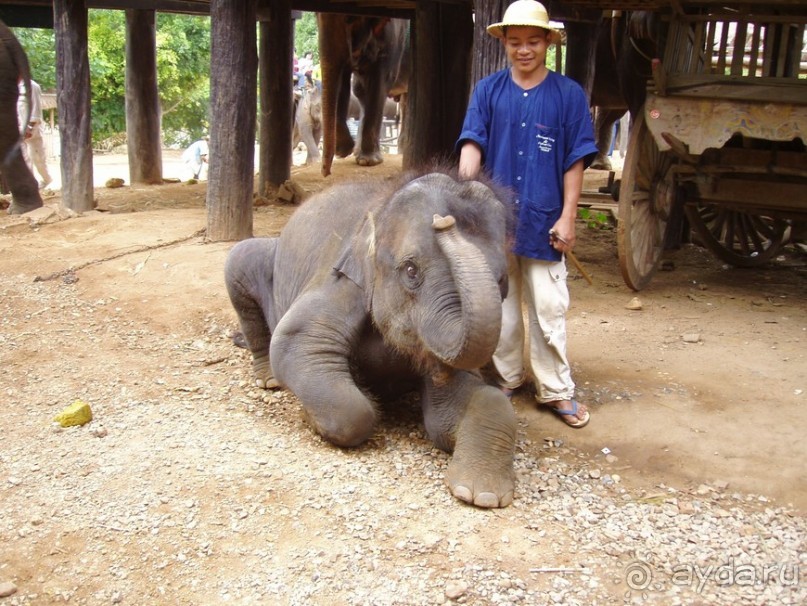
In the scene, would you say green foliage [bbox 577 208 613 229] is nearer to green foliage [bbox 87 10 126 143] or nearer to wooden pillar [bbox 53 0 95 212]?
wooden pillar [bbox 53 0 95 212]

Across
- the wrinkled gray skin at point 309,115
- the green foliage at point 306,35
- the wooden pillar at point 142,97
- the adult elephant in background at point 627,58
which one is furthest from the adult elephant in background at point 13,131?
the green foliage at point 306,35

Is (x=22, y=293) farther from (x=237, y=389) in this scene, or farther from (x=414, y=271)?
(x=414, y=271)

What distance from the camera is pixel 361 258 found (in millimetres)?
4094

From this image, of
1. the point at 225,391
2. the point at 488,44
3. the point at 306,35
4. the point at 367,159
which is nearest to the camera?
the point at 225,391

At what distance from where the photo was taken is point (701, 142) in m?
6.02

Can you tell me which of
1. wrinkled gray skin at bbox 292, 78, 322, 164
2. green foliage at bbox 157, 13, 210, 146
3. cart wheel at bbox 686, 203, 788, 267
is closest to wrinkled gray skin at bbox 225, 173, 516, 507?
cart wheel at bbox 686, 203, 788, 267

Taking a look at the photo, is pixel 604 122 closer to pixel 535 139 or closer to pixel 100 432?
pixel 535 139

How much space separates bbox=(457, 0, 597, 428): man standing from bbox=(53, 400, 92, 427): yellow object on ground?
217 centimetres

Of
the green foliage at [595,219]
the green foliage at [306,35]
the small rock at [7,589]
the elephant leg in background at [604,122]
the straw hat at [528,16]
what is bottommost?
the small rock at [7,589]

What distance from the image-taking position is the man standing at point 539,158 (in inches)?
167

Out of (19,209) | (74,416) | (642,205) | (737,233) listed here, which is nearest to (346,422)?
(74,416)

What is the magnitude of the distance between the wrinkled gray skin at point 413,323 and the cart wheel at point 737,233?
427cm

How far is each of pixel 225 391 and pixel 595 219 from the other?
18.3ft

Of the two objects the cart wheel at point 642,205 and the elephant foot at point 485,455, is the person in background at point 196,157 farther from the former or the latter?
the elephant foot at point 485,455
